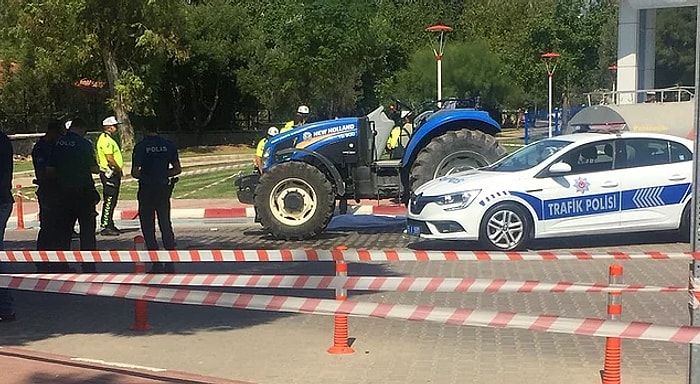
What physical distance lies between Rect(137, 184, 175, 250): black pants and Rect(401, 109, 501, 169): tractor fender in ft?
14.6

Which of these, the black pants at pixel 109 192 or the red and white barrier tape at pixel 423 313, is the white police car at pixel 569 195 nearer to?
the black pants at pixel 109 192

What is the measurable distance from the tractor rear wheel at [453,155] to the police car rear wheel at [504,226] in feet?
5.62

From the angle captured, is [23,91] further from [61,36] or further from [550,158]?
[550,158]

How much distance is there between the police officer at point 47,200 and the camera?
888 centimetres

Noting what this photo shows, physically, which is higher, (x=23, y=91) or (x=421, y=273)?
(x=23, y=91)

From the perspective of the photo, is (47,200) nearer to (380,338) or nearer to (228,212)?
(380,338)

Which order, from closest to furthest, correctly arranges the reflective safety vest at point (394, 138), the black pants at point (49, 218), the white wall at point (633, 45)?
the black pants at point (49, 218) < the reflective safety vest at point (394, 138) < the white wall at point (633, 45)

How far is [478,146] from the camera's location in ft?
41.8

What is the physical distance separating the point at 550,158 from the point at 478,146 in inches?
64.4

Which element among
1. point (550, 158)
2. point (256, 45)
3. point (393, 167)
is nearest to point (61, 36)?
point (256, 45)

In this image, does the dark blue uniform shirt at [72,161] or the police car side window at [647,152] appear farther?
the police car side window at [647,152]

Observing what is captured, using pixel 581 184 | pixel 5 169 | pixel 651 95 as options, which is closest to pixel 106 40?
pixel 651 95

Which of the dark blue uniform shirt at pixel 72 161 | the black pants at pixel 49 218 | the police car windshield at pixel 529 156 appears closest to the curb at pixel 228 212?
the police car windshield at pixel 529 156

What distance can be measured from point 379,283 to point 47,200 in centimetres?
455
